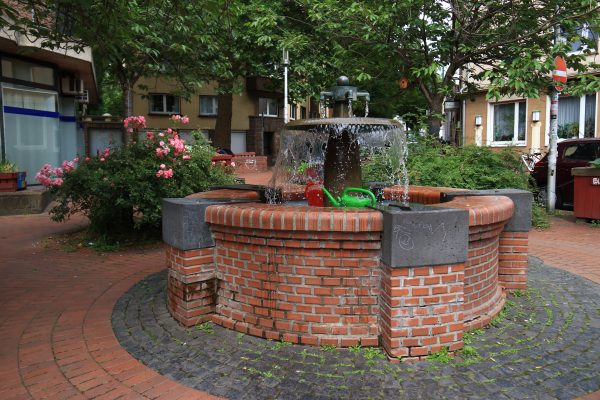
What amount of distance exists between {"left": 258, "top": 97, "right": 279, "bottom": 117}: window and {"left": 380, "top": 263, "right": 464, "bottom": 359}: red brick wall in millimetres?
32530

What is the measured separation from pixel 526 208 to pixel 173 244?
334cm

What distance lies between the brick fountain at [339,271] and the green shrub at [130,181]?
127 inches

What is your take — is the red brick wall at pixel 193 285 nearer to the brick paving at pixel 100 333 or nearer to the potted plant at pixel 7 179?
the brick paving at pixel 100 333

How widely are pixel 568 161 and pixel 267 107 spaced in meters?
26.2

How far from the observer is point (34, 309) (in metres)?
4.75

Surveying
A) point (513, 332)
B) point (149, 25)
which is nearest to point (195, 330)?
point (513, 332)

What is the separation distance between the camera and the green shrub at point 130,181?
24.2 feet

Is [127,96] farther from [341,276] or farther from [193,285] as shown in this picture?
[341,276]

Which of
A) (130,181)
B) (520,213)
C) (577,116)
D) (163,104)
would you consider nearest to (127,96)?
(130,181)

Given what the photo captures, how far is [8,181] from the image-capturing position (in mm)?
11703

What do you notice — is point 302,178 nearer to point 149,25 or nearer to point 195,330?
point 149,25

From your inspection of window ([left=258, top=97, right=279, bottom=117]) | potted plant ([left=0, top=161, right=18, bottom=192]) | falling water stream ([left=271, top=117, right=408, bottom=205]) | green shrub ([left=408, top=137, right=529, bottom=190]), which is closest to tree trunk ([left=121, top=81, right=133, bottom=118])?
potted plant ([left=0, top=161, right=18, bottom=192])

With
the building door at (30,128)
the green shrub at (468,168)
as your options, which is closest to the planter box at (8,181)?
the building door at (30,128)

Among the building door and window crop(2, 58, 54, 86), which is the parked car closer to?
the building door
